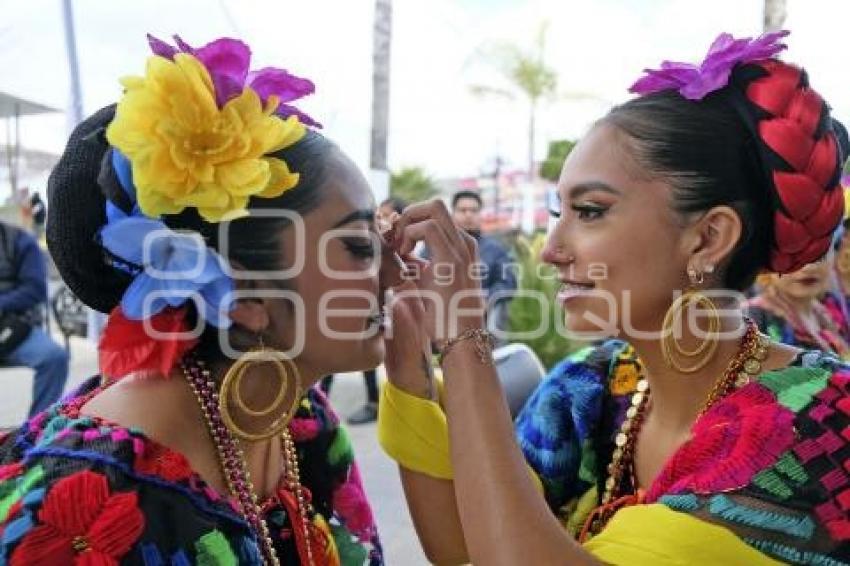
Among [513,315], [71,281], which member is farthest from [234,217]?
[513,315]

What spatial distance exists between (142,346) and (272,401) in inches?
9.9

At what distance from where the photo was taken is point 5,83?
9.95ft

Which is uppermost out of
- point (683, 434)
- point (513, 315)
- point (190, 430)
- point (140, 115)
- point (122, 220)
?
point (140, 115)

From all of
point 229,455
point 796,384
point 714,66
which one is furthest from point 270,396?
point 714,66

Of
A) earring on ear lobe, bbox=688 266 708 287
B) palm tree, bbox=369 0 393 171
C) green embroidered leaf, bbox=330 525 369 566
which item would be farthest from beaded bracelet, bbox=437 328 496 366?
palm tree, bbox=369 0 393 171

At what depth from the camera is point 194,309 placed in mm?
1354

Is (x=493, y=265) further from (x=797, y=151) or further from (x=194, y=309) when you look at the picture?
(x=194, y=309)

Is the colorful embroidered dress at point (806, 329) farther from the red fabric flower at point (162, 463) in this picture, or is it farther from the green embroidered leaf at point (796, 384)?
the red fabric flower at point (162, 463)

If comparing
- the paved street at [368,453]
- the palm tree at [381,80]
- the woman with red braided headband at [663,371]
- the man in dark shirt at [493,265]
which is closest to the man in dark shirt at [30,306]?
the paved street at [368,453]

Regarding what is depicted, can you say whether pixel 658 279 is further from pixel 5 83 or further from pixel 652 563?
pixel 5 83

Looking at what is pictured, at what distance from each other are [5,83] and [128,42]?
69 cm

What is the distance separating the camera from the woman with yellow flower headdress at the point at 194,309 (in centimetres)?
116

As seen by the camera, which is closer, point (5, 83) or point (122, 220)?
point (122, 220)

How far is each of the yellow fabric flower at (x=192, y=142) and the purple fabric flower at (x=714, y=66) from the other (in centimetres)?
Result: 76
